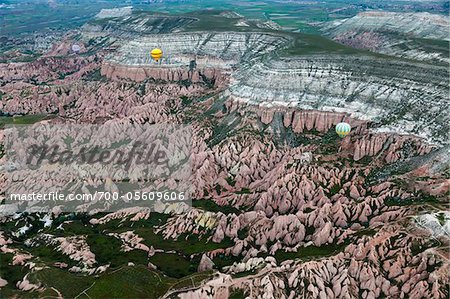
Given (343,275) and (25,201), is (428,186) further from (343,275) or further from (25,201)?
(25,201)

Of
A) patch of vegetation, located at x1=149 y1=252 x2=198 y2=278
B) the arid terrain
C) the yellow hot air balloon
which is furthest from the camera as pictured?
the yellow hot air balloon

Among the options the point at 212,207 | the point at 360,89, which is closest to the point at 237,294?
the point at 212,207

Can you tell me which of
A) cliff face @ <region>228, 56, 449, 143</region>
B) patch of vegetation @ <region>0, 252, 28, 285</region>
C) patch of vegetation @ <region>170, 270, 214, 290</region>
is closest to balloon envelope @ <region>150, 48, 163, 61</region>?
cliff face @ <region>228, 56, 449, 143</region>

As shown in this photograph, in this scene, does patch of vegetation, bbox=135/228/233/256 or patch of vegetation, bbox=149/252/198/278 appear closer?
patch of vegetation, bbox=149/252/198/278

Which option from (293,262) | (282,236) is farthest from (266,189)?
(293,262)

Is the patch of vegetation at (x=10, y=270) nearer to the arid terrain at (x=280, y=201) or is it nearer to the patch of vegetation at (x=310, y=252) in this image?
the arid terrain at (x=280, y=201)

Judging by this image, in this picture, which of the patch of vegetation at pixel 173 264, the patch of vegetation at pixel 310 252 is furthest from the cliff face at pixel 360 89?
the patch of vegetation at pixel 173 264

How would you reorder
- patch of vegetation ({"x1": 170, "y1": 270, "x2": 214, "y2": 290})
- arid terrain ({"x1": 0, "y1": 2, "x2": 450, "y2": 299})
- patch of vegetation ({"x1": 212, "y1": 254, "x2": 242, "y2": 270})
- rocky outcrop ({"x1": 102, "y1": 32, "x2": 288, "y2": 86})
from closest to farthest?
patch of vegetation ({"x1": 170, "y1": 270, "x2": 214, "y2": 290}) → arid terrain ({"x1": 0, "y1": 2, "x2": 450, "y2": 299}) → patch of vegetation ({"x1": 212, "y1": 254, "x2": 242, "y2": 270}) → rocky outcrop ({"x1": 102, "y1": 32, "x2": 288, "y2": 86})

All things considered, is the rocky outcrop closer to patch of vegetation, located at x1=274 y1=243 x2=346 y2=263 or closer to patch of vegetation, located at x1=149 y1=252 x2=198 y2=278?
patch of vegetation, located at x1=149 y1=252 x2=198 y2=278
